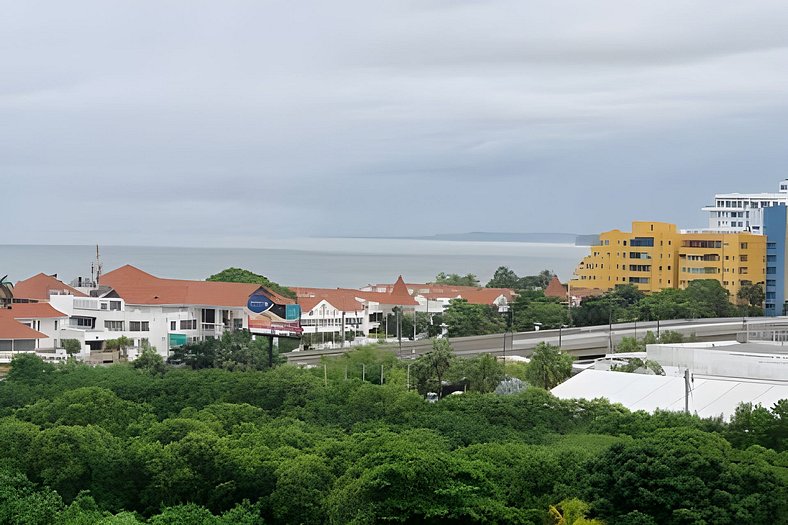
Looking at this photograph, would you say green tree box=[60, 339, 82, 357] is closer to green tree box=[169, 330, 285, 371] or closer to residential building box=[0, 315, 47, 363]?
residential building box=[0, 315, 47, 363]

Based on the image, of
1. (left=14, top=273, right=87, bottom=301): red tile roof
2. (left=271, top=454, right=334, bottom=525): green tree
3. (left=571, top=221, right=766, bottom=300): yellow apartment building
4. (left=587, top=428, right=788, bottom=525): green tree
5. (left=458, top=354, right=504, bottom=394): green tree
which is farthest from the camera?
(left=571, top=221, right=766, bottom=300): yellow apartment building

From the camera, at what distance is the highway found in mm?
61625

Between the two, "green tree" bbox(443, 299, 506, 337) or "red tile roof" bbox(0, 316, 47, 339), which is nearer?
"red tile roof" bbox(0, 316, 47, 339)

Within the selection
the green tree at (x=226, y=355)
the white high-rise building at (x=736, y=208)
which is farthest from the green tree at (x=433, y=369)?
the white high-rise building at (x=736, y=208)

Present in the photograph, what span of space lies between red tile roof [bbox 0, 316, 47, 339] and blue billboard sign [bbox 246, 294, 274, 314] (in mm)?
10554

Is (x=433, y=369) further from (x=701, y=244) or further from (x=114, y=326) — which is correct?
(x=701, y=244)

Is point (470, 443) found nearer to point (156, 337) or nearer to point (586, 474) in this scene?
point (586, 474)

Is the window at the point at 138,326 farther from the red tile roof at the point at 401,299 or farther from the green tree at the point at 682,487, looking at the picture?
the green tree at the point at 682,487

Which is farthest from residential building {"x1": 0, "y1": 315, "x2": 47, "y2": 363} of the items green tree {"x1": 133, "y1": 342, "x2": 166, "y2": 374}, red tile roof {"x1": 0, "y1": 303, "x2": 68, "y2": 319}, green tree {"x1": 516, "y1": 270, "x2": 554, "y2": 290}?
green tree {"x1": 516, "y1": 270, "x2": 554, "y2": 290}

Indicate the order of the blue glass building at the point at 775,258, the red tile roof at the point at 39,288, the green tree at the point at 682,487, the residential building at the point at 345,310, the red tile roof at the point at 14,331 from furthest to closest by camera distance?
the blue glass building at the point at 775,258
the residential building at the point at 345,310
the red tile roof at the point at 39,288
the red tile roof at the point at 14,331
the green tree at the point at 682,487

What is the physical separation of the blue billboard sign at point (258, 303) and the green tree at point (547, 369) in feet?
62.4

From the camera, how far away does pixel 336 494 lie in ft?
81.6

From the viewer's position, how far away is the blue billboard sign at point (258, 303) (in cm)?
6288

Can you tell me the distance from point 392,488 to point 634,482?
4.65 m
